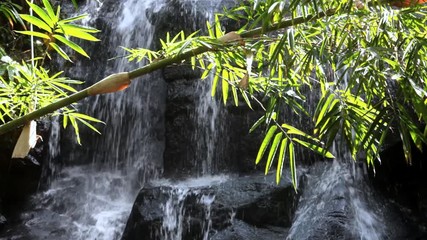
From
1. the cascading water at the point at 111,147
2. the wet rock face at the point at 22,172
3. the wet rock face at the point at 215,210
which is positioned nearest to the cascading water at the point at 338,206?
the wet rock face at the point at 215,210

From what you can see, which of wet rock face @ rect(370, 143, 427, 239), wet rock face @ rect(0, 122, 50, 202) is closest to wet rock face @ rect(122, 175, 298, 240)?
wet rock face @ rect(370, 143, 427, 239)

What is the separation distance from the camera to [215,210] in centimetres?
397

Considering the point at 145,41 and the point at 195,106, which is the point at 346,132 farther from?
the point at 145,41

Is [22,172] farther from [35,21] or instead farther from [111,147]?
[35,21]

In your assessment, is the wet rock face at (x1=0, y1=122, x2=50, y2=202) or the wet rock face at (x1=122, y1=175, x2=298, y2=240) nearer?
the wet rock face at (x1=122, y1=175, x2=298, y2=240)

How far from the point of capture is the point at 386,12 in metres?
1.35

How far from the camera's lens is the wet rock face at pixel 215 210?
389 cm

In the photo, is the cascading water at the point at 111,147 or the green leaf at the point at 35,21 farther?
the cascading water at the point at 111,147

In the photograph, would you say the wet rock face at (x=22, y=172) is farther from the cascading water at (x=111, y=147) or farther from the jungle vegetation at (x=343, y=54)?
the jungle vegetation at (x=343, y=54)

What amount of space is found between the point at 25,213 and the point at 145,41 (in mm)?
2580

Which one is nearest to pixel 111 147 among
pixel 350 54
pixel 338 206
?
pixel 338 206

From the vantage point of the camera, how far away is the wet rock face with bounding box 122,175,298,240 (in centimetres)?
389

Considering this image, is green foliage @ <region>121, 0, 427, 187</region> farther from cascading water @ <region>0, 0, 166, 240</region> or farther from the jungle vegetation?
cascading water @ <region>0, 0, 166, 240</region>

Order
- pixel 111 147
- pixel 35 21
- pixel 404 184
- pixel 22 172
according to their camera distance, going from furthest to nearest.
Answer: pixel 111 147
pixel 22 172
pixel 404 184
pixel 35 21
